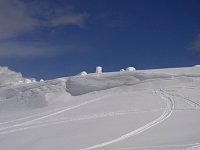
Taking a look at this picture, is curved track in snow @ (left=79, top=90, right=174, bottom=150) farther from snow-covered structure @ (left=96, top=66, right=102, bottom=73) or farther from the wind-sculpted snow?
snow-covered structure @ (left=96, top=66, right=102, bottom=73)

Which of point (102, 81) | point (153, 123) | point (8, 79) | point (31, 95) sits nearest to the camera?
point (153, 123)

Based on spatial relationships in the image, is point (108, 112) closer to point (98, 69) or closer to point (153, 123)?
point (153, 123)

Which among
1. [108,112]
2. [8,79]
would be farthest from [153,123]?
[8,79]

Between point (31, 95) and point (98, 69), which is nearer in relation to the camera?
point (31, 95)

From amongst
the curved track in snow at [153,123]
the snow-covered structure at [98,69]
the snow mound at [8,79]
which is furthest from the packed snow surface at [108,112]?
the snow mound at [8,79]

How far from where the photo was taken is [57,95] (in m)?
21.0

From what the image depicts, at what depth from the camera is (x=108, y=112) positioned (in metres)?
15.2

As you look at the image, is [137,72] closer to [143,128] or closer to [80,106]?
[80,106]

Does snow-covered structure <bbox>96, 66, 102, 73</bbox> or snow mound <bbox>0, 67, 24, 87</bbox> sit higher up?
snow mound <bbox>0, 67, 24, 87</bbox>

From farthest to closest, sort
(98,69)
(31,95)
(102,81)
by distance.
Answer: (98,69) → (31,95) → (102,81)

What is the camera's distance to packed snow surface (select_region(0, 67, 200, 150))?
10594mm

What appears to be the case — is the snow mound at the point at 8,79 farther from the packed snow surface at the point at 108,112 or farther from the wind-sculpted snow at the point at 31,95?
the wind-sculpted snow at the point at 31,95

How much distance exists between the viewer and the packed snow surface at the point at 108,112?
1059 centimetres

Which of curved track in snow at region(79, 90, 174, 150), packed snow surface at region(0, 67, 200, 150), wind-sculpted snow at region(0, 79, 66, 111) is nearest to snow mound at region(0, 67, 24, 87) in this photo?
packed snow surface at region(0, 67, 200, 150)
